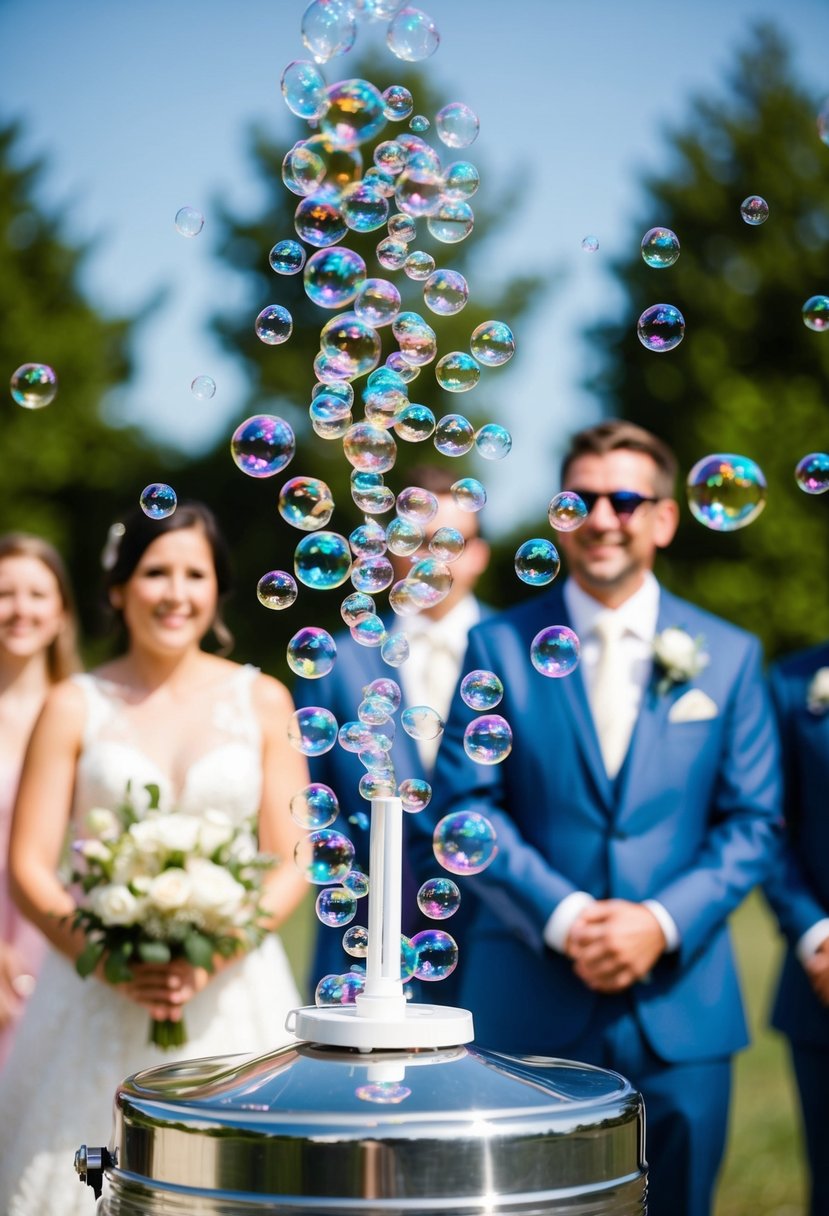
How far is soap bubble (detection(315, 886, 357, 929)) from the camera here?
267 cm

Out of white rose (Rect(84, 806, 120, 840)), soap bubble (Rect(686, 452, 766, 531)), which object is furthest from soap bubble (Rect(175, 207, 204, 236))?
white rose (Rect(84, 806, 120, 840))

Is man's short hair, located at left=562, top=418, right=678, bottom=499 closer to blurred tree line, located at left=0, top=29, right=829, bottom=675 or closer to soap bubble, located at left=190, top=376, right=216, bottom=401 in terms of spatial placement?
Answer: soap bubble, located at left=190, top=376, right=216, bottom=401

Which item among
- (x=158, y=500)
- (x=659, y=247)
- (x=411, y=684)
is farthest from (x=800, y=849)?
(x=158, y=500)

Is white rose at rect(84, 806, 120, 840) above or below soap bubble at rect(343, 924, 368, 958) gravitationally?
above

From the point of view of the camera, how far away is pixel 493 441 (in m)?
3.16

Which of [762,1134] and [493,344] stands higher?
[493,344]

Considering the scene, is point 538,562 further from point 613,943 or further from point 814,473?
point 613,943

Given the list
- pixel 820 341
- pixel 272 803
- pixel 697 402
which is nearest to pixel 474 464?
pixel 697 402

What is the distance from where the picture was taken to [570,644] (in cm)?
330

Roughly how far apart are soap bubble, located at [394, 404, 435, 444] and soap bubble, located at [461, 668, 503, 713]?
515 mm

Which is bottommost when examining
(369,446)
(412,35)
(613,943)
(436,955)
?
(613,943)

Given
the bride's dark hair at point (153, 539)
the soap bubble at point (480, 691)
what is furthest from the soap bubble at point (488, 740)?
the bride's dark hair at point (153, 539)

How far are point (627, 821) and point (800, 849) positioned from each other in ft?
2.45

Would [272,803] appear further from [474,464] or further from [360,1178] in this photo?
[474,464]
